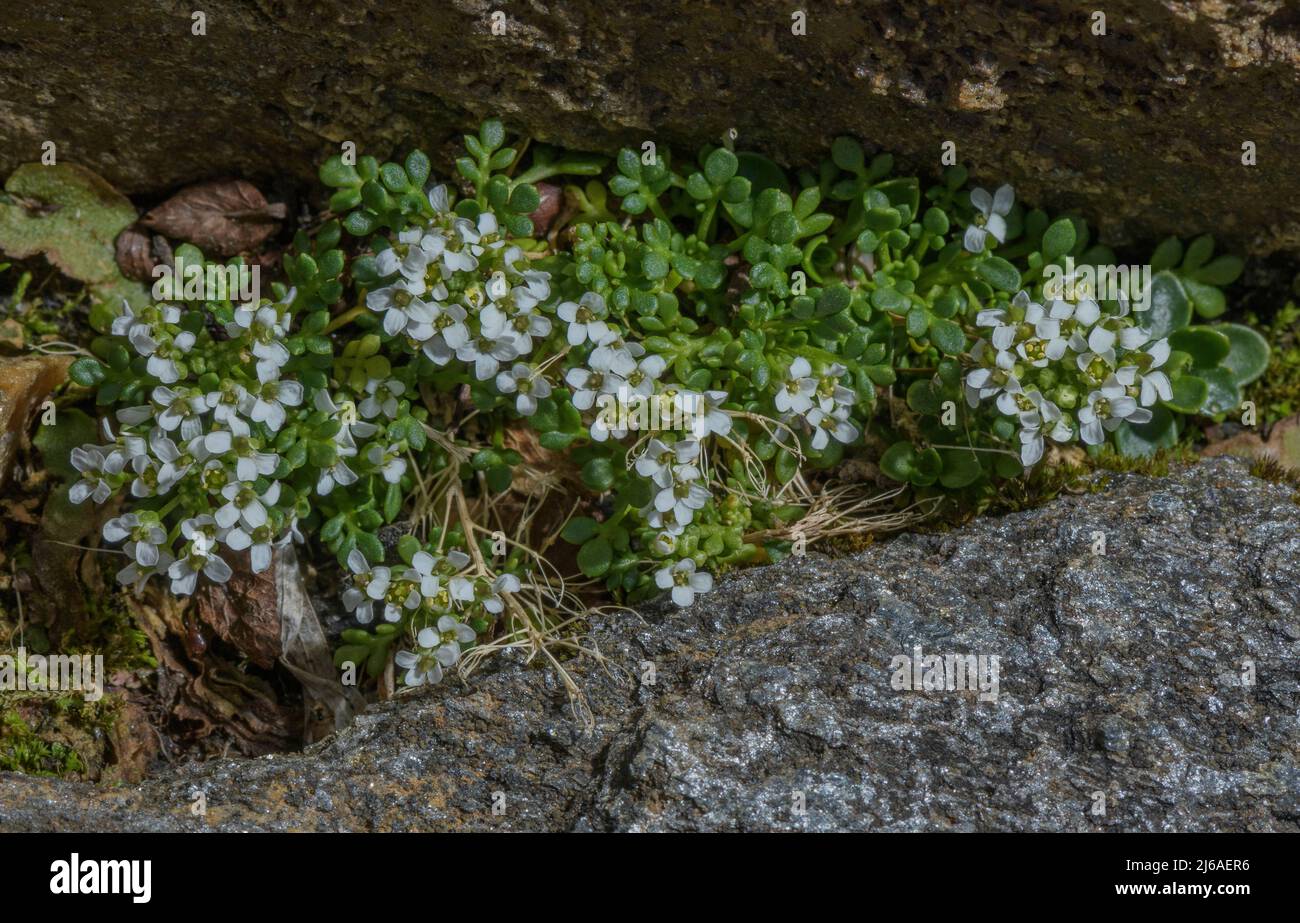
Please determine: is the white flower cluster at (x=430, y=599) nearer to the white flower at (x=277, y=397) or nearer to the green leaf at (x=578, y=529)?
the green leaf at (x=578, y=529)

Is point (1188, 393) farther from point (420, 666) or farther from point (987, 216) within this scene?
point (420, 666)

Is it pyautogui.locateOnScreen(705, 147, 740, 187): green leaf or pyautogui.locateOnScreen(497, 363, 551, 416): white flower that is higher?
pyautogui.locateOnScreen(705, 147, 740, 187): green leaf

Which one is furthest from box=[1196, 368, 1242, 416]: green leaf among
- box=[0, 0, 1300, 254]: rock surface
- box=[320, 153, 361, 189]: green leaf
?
box=[320, 153, 361, 189]: green leaf

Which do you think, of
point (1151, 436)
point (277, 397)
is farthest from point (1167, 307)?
point (277, 397)

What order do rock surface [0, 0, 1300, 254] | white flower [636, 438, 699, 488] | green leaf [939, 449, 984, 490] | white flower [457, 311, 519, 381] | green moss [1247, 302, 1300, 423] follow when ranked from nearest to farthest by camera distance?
rock surface [0, 0, 1300, 254] < white flower [636, 438, 699, 488] < white flower [457, 311, 519, 381] < green leaf [939, 449, 984, 490] < green moss [1247, 302, 1300, 423]

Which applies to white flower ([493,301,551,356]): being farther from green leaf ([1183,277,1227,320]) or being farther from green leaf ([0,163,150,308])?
green leaf ([1183,277,1227,320])

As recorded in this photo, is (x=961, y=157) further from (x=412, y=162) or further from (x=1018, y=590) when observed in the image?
(x=412, y=162)

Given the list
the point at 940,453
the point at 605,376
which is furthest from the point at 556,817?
the point at 940,453
